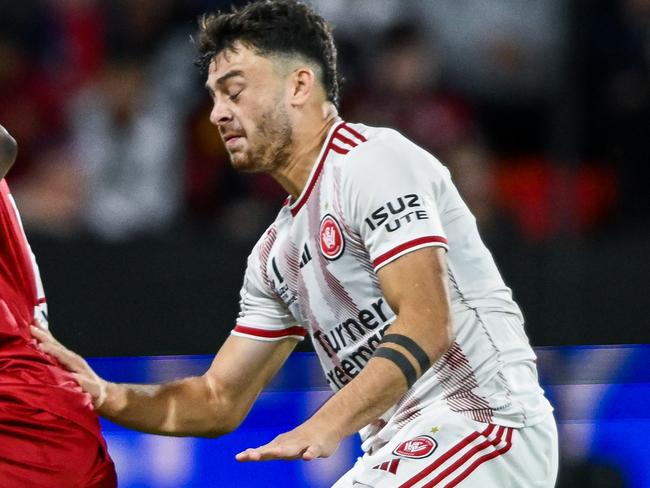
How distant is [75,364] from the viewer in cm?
237

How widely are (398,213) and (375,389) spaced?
32 centimetres

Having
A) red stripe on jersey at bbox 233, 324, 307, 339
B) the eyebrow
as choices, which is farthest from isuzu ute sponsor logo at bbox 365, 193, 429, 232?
red stripe on jersey at bbox 233, 324, 307, 339

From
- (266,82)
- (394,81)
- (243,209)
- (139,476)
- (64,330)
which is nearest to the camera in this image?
(266,82)

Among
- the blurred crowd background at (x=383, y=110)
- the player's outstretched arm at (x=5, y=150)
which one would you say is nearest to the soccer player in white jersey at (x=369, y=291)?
the player's outstretched arm at (x=5, y=150)

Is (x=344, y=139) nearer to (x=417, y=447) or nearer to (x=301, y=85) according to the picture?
(x=301, y=85)

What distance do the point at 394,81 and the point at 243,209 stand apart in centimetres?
78

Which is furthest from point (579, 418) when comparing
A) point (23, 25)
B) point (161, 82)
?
point (23, 25)

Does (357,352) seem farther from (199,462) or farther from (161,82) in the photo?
(161,82)

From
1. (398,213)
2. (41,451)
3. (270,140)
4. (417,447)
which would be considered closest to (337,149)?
(270,140)

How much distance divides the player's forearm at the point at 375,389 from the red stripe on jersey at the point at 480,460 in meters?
0.24

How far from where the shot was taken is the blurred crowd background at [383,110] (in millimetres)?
4156

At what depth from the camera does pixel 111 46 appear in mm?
4434

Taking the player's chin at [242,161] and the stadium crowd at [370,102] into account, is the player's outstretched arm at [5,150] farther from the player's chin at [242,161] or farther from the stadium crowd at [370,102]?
the stadium crowd at [370,102]

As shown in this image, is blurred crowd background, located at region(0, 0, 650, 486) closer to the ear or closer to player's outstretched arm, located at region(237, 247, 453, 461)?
the ear
